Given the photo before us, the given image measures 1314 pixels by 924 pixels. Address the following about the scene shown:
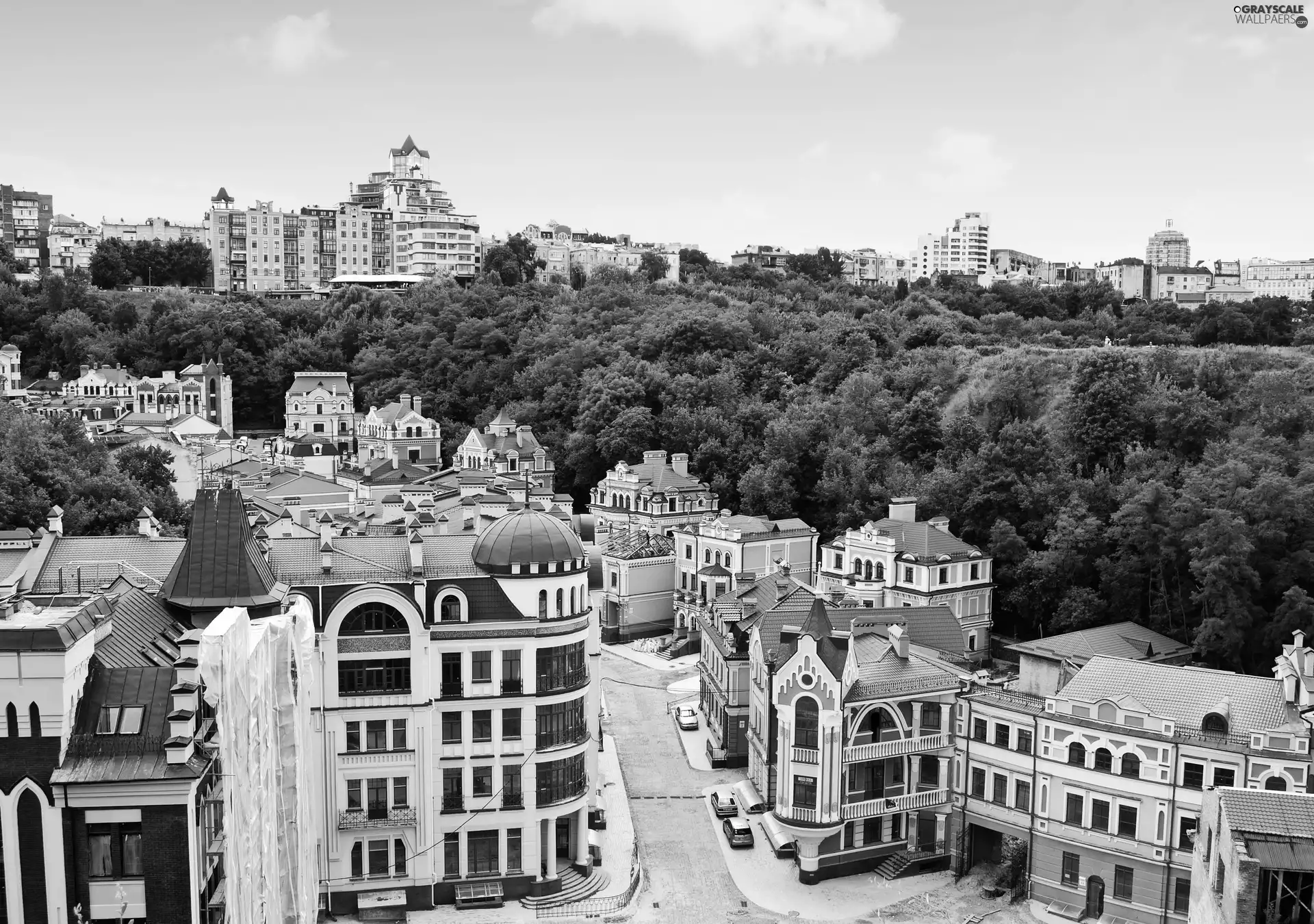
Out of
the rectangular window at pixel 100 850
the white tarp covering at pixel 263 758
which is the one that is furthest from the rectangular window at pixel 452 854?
the rectangular window at pixel 100 850

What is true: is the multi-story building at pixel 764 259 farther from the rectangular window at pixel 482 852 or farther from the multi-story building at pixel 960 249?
the rectangular window at pixel 482 852

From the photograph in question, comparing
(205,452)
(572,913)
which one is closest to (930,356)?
(205,452)

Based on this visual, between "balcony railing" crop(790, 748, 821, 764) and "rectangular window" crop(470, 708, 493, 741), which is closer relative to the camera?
"rectangular window" crop(470, 708, 493, 741)

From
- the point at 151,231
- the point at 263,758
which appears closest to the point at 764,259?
the point at 151,231

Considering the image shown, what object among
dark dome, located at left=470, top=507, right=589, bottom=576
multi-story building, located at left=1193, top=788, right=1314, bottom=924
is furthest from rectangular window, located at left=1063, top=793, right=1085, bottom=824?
dark dome, located at left=470, top=507, right=589, bottom=576

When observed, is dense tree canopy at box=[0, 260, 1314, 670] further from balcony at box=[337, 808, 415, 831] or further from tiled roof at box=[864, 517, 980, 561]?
balcony at box=[337, 808, 415, 831]
